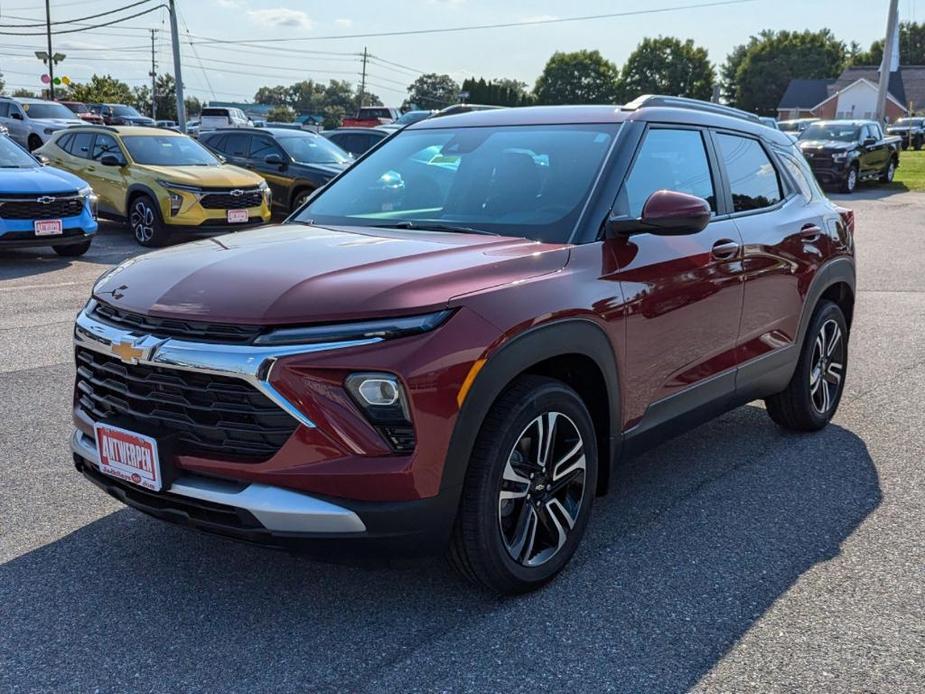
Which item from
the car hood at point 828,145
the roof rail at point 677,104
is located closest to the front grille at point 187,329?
the roof rail at point 677,104

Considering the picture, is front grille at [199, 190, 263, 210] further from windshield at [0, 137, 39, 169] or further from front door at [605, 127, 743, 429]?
front door at [605, 127, 743, 429]

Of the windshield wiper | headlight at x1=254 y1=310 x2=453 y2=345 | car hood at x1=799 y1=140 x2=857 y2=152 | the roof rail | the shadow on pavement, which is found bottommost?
the shadow on pavement

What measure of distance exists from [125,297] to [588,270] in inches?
66.5

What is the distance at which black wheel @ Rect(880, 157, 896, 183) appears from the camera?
2828cm

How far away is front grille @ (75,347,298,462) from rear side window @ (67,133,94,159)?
1288cm

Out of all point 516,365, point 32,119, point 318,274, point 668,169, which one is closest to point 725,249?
point 668,169

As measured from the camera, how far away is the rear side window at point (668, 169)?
3.92 meters

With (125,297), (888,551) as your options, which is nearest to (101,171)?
(125,297)

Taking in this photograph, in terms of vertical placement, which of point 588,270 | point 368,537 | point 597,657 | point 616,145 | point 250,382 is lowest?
point 597,657

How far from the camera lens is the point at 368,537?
9.36 feet

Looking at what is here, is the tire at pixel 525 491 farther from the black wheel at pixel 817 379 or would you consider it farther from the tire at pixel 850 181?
the tire at pixel 850 181

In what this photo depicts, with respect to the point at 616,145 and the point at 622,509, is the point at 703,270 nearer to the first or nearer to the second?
the point at 616,145

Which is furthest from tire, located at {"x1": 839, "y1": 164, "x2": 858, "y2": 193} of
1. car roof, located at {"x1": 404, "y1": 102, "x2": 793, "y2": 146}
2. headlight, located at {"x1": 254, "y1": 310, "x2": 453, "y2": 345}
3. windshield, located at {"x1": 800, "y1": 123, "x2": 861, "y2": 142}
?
headlight, located at {"x1": 254, "y1": 310, "x2": 453, "y2": 345}

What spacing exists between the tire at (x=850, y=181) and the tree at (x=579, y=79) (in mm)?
97656
